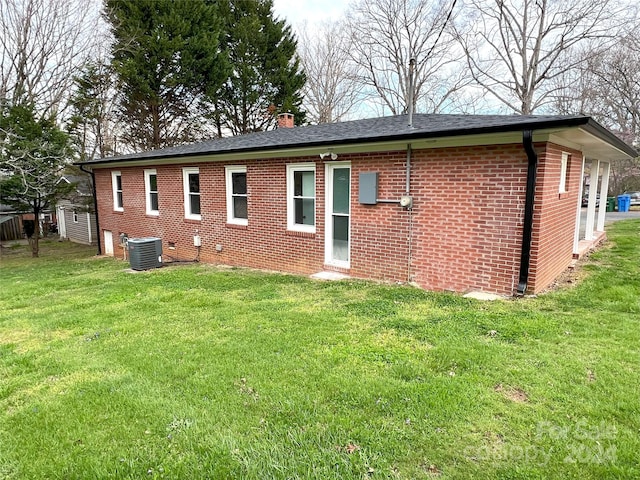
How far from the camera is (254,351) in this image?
394cm

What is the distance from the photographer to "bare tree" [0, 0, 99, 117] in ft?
48.5

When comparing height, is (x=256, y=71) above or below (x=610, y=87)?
above

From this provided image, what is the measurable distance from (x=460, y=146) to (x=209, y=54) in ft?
59.3

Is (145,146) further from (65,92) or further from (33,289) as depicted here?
(33,289)

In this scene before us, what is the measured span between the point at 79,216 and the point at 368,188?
20753mm

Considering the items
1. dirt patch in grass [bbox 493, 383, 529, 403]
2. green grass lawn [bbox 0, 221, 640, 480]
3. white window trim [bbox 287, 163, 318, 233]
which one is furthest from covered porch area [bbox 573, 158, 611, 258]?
dirt patch in grass [bbox 493, 383, 529, 403]

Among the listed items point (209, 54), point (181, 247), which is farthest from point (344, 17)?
point (181, 247)

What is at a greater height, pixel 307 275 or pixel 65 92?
pixel 65 92

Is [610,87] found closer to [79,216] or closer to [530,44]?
[530,44]

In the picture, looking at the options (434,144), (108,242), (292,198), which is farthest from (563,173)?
(108,242)

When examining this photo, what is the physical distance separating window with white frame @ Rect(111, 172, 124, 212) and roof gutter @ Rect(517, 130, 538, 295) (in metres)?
12.4

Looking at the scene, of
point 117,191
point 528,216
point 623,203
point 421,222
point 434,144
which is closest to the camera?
point 528,216

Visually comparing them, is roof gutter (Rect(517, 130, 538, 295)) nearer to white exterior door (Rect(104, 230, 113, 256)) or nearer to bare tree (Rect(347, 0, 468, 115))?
white exterior door (Rect(104, 230, 113, 256))

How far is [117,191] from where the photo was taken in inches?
527
